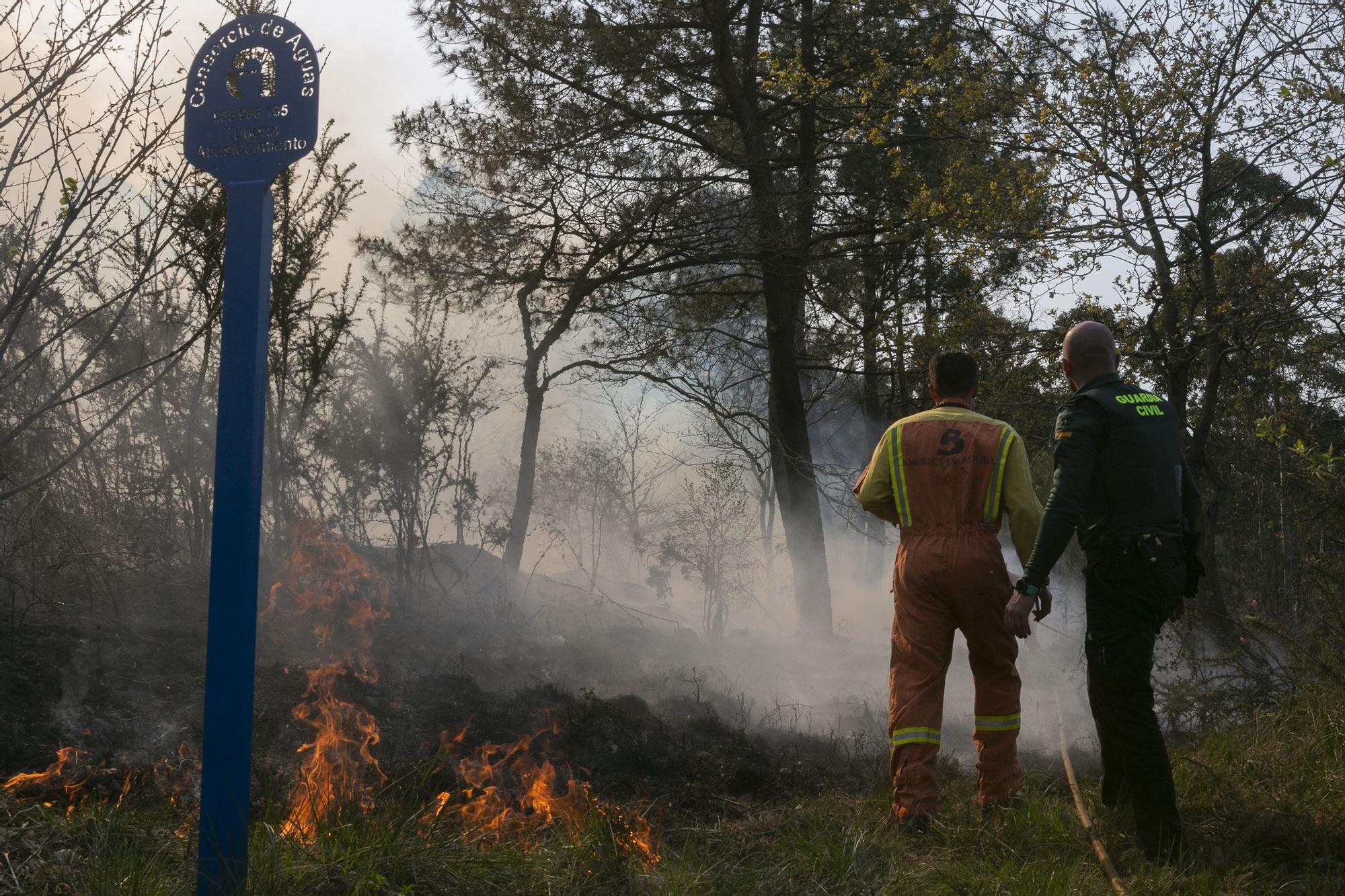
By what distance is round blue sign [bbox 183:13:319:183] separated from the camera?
110 inches

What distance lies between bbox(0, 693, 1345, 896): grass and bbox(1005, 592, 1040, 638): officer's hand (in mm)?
749

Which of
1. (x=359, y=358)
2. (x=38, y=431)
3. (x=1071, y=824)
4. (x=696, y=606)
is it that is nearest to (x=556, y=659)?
(x=359, y=358)

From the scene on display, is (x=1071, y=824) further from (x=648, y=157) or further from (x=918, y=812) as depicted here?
(x=648, y=157)

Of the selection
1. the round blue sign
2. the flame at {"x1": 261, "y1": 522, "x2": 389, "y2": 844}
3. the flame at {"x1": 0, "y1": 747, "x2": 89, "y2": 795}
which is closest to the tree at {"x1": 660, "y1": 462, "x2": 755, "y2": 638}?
the flame at {"x1": 261, "y1": 522, "x2": 389, "y2": 844}

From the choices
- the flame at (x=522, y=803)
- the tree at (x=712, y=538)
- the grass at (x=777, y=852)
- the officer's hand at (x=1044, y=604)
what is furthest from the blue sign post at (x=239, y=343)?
the tree at (x=712, y=538)

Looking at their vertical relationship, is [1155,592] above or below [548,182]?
below

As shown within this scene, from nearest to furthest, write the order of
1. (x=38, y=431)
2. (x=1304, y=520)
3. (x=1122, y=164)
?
(x=1304, y=520) < (x=38, y=431) < (x=1122, y=164)

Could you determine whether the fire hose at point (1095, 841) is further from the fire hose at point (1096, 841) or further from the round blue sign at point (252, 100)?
the round blue sign at point (252, 100)

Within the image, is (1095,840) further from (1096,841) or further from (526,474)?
(526,474)

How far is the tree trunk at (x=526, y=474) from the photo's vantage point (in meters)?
10.7

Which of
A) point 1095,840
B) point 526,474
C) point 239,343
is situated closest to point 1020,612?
point 1095,840

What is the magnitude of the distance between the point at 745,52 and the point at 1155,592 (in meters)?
9.93

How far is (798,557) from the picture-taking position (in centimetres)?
1328

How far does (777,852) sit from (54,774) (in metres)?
3.17
